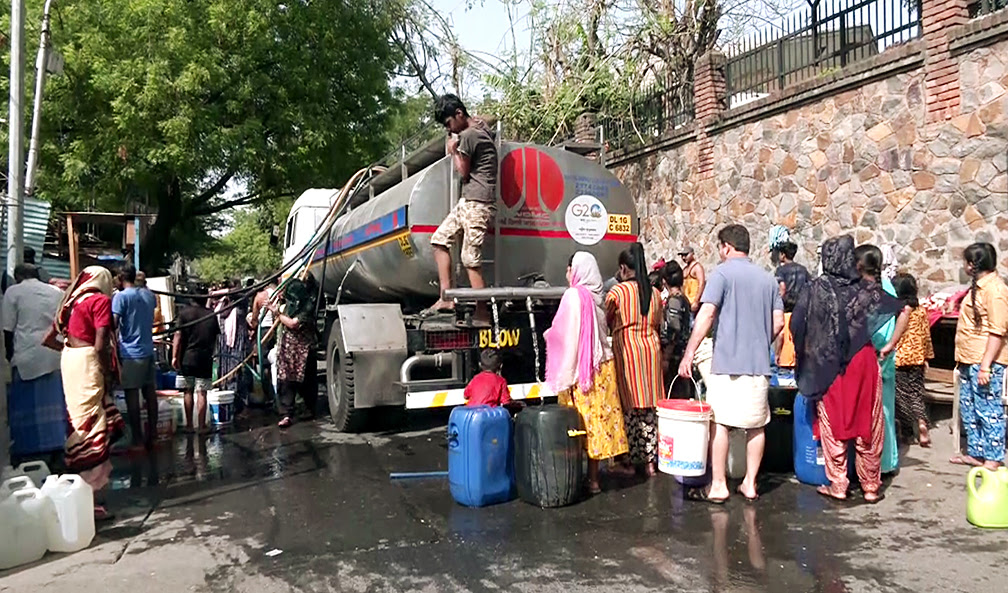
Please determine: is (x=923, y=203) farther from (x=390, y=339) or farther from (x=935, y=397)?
(x=390, y=339)

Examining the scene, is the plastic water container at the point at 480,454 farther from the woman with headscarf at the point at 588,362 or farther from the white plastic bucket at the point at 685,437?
the white plastic bucket at the point at 685,437

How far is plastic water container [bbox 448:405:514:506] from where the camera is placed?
529 cm

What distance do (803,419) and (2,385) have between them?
17.6ft

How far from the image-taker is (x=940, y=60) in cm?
850

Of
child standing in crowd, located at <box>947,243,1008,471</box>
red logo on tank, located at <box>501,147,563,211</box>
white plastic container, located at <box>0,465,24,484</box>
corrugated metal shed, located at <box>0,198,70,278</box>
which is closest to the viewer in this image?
white plastic container, located at <box>0,465,24,484</box>

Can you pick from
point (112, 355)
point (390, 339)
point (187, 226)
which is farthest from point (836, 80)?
point (187, 226)

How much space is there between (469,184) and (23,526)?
3.99m

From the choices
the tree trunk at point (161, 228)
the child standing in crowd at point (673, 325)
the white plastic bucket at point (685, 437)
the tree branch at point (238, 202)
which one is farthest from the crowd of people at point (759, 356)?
the tree trunk at point (161, 228)

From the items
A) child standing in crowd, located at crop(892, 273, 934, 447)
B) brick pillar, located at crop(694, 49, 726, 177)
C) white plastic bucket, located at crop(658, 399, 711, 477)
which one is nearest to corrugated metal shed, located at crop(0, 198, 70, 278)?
white plastic bucket, located at crop(658, 399, 711, 477)

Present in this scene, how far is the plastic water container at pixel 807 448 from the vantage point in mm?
5621

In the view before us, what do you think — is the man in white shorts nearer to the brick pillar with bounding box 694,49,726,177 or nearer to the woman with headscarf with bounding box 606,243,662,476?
the woman with headscarf with bounding box 606,243,662,476

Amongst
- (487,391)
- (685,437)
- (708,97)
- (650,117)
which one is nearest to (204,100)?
(650,117)

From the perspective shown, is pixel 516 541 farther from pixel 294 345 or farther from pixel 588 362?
pixel 294 345

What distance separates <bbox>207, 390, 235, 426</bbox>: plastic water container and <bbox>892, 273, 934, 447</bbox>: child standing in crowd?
6895 millimetres
